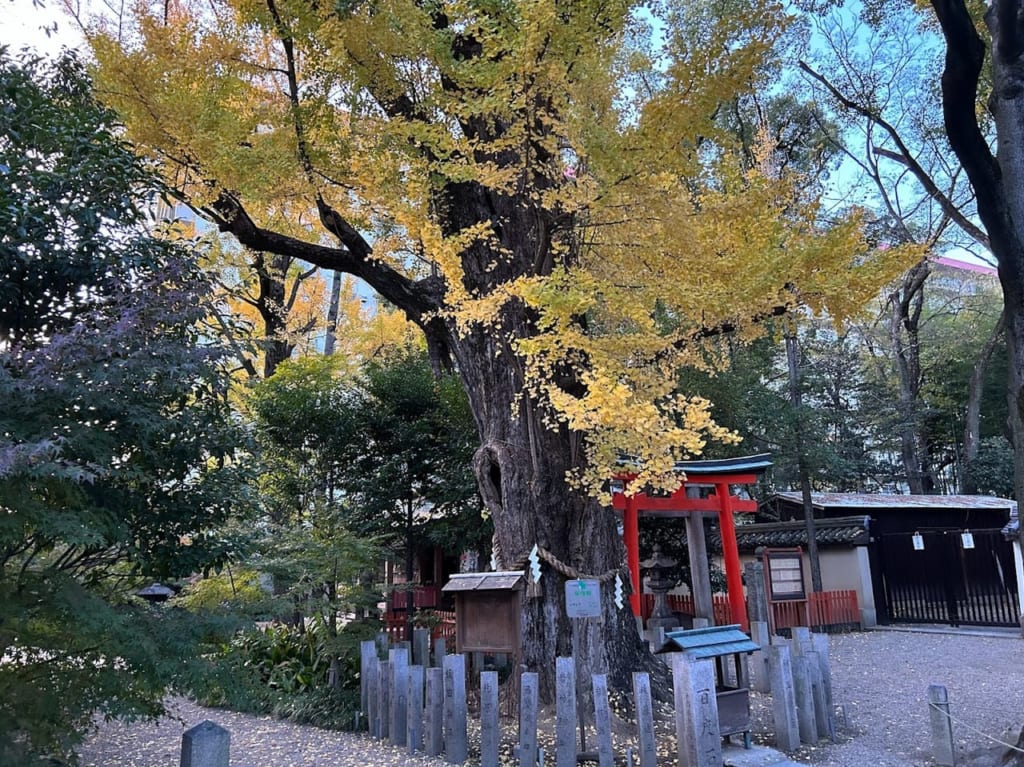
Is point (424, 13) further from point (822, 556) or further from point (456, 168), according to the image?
point (822, 556)

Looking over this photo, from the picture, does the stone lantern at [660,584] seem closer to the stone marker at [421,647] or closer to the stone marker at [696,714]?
the stone marker at [421,647]

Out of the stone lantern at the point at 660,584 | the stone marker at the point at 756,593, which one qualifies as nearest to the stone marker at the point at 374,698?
the stone lantern at the point at 660,584

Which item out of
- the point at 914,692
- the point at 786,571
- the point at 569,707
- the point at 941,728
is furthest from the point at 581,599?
the point at 786,571

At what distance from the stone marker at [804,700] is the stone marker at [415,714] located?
3.20m

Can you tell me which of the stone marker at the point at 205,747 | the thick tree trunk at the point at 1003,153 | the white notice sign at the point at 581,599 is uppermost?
the thick tree trunk at the point at 1003,153

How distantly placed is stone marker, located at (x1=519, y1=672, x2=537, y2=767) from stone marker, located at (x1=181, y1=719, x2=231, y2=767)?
9.53 ft

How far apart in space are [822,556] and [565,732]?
12.2 metres

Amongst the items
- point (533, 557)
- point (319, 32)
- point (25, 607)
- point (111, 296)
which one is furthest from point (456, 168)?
point (25, 607)

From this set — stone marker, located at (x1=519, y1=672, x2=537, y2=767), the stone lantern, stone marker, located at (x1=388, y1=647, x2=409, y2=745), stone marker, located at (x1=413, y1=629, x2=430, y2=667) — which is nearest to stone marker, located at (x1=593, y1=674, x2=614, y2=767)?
stone marker, located at (x1=519, y1=672, x2=537, y2=767)

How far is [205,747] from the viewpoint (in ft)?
7.98

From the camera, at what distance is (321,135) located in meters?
7.46

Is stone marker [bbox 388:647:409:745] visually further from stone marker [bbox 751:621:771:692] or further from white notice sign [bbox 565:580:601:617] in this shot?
stone marker [bbox 751:621:771:692]

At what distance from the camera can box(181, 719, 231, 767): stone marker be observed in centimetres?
242

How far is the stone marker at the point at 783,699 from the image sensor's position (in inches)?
221
